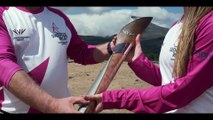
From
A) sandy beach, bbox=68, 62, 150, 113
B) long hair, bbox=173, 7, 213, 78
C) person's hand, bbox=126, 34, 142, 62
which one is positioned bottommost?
sandy beach, bbox=68, 62, 150, 113

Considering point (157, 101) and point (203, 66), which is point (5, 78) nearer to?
point (157, 101)

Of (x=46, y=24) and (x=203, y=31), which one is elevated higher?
(x=203, y=31)

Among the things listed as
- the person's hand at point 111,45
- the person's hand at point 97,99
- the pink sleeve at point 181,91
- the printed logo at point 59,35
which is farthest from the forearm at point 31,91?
the person's hand at point 111,45

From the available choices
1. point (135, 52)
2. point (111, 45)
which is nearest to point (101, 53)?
point (111, 45)

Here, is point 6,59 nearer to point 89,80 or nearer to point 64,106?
point 64,106

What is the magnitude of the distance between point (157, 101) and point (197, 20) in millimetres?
442

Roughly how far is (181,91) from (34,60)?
0.87 m

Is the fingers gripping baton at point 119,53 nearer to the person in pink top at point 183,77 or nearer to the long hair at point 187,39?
the person in pink top at point 183,77

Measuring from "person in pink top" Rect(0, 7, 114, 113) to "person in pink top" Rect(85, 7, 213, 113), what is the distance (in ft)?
0.81

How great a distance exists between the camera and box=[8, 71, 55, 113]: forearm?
7.14 feet

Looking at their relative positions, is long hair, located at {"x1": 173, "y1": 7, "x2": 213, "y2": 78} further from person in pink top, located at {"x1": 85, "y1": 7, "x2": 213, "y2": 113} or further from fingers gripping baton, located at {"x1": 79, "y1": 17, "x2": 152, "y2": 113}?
fingers gripping baton, located at {"x1": 79, "y1": 17, "x2": 152, "y2": 113}

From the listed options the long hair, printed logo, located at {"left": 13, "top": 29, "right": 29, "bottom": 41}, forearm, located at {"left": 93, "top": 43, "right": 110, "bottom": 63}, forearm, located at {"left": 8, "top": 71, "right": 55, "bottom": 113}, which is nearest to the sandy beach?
forearm, located at {"left": 93, "top": 43, "right": 110, "bottom": 63}
